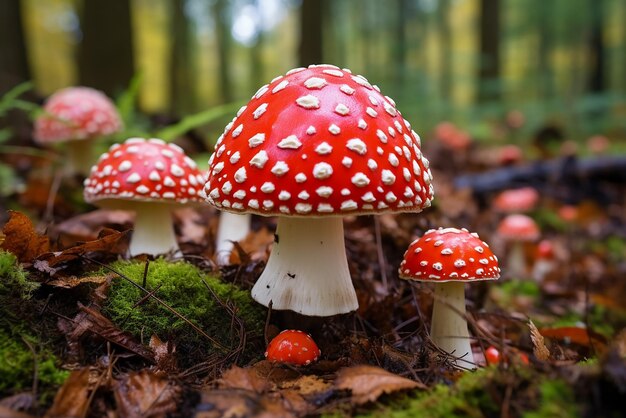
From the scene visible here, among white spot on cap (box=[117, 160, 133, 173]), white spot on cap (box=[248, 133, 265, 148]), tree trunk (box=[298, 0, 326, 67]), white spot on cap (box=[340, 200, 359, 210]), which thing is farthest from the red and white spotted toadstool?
tree trunk (box=[298, 0, 326, 67])

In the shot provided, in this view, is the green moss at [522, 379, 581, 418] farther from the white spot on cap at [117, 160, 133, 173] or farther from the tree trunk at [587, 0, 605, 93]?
the tree trunk at [587, 0, 605, 93]

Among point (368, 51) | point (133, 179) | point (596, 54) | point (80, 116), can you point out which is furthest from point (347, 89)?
point (368, 51)

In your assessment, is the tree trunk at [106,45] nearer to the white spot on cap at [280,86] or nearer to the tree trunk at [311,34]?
the tree trunk at [311,34]

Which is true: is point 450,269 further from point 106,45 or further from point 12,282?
point 106,45

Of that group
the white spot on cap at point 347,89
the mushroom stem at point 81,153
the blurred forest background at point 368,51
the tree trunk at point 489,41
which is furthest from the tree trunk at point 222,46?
the white spot on cap at point 347,89

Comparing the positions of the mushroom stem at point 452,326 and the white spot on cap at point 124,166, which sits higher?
the white spot on cap at point 124,166

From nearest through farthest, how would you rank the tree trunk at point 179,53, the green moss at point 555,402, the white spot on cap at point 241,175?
1. the green moss at point 555,402
2. the white spot on cap at point 241,175
3. the tree trunk at point 179,53

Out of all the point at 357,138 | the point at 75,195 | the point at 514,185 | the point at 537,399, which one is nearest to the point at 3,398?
the point at 357,138
